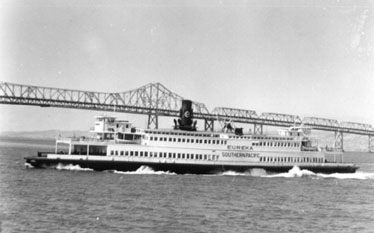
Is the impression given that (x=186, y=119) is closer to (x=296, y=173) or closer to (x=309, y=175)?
(x=296, y=173)

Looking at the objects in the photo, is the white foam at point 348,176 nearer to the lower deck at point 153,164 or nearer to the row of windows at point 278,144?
the row of windows at point 278,144

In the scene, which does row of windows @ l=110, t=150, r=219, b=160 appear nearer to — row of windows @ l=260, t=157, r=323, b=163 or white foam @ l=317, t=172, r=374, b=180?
row of windows @ l=260, t=157, r=323, b=163

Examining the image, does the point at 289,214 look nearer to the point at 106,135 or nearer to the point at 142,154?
the point at 142,154

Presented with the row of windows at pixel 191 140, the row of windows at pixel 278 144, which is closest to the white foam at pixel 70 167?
A: the row of windows at pixel 191 140

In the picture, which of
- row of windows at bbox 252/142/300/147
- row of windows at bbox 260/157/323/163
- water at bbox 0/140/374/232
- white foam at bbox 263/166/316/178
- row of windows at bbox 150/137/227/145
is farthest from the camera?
row of windows at bbox 260/157/323/163

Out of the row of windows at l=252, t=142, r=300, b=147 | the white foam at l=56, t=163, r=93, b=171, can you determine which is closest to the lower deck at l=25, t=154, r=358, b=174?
the white foam at l=56, t=163, r=93, b=171

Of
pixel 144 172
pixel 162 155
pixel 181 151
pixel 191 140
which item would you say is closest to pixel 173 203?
pixel 144 172

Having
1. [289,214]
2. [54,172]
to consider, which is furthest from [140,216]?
[54,172]
